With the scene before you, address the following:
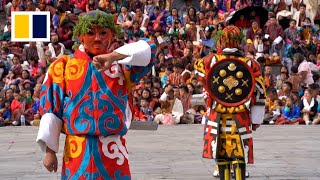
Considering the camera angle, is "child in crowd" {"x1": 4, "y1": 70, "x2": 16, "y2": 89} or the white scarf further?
"child in crowd" {"x1": 4, "y1": 70, "x2": 16, "y2": 89}

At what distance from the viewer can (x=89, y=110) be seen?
6.43m

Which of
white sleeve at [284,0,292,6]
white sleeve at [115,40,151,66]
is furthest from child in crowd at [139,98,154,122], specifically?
white sleeve at [115,40,151,66]

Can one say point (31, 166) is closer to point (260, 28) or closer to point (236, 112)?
point (236, 112)

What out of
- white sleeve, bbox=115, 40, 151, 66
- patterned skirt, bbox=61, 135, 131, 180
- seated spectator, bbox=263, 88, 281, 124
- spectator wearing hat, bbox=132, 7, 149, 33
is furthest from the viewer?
spectator wearing hat, bbox=132, 7, 149, 33

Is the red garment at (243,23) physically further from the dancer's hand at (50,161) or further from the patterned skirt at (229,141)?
the dancer's hand at (50,161)

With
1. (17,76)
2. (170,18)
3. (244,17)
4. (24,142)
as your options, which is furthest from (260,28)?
(24,142)

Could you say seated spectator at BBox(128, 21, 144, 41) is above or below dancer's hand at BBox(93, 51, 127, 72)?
below

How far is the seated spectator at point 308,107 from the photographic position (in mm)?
20266

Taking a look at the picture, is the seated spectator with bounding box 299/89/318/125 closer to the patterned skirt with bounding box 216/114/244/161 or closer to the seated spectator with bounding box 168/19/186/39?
the seated spectator with bounding box 168/19/186/39

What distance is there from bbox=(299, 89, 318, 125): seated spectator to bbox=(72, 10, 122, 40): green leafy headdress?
45.8 feet

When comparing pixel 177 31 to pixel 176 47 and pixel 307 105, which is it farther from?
pixel 307 105

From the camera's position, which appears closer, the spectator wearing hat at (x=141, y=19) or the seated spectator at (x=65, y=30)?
the seated spectator at (x=65, y=30)

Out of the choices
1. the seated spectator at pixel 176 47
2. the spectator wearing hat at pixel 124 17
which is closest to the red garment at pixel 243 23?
the seated spectator at pixel 176 47

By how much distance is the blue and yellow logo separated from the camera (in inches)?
540
